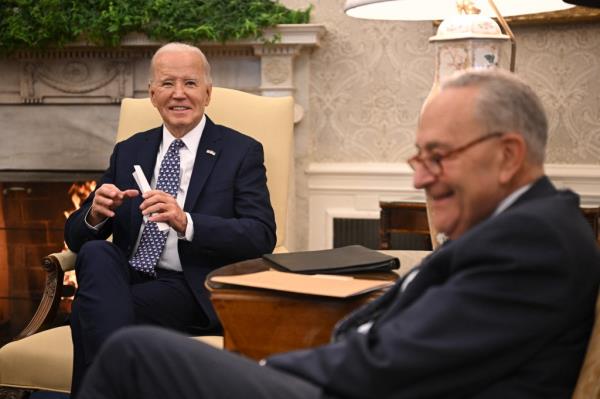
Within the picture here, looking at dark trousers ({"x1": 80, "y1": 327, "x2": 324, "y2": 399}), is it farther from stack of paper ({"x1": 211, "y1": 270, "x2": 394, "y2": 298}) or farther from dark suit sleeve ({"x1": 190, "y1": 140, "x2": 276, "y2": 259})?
dark suit sleeve ({"x1": 190, "y1": 140, "x2": 276, "y2": 259})

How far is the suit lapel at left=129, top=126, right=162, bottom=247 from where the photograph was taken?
279 centimetres

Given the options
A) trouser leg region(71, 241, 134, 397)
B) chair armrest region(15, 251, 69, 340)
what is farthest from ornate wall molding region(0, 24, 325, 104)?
trouser leg region(71, 241, 134, 397)

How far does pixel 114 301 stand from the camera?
243 centimetres

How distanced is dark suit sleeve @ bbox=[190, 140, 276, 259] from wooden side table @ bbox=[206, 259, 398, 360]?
1.91 ft

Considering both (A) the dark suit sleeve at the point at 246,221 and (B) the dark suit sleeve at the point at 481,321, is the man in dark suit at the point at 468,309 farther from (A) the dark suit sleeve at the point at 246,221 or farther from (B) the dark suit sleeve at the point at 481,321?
(A) the dark suit sleeve at the point at 246,221

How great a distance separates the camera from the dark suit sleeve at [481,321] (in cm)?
134

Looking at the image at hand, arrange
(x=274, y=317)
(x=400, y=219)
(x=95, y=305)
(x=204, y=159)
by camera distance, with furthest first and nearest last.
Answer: (x=400, y=219) → (x=204, y=159) → (x=95, y=305) → (x=274, y=317)

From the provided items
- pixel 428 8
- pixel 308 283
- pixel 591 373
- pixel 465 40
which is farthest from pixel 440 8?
pixel 591 373

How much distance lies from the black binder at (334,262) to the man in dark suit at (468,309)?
56 cm

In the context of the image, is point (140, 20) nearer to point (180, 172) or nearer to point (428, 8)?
point (180, 172)

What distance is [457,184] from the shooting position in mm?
1507

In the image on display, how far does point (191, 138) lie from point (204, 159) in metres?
0.10

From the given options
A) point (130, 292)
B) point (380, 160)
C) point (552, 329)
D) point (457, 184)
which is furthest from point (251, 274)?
point (380, 160)

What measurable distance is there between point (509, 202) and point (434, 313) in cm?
25
